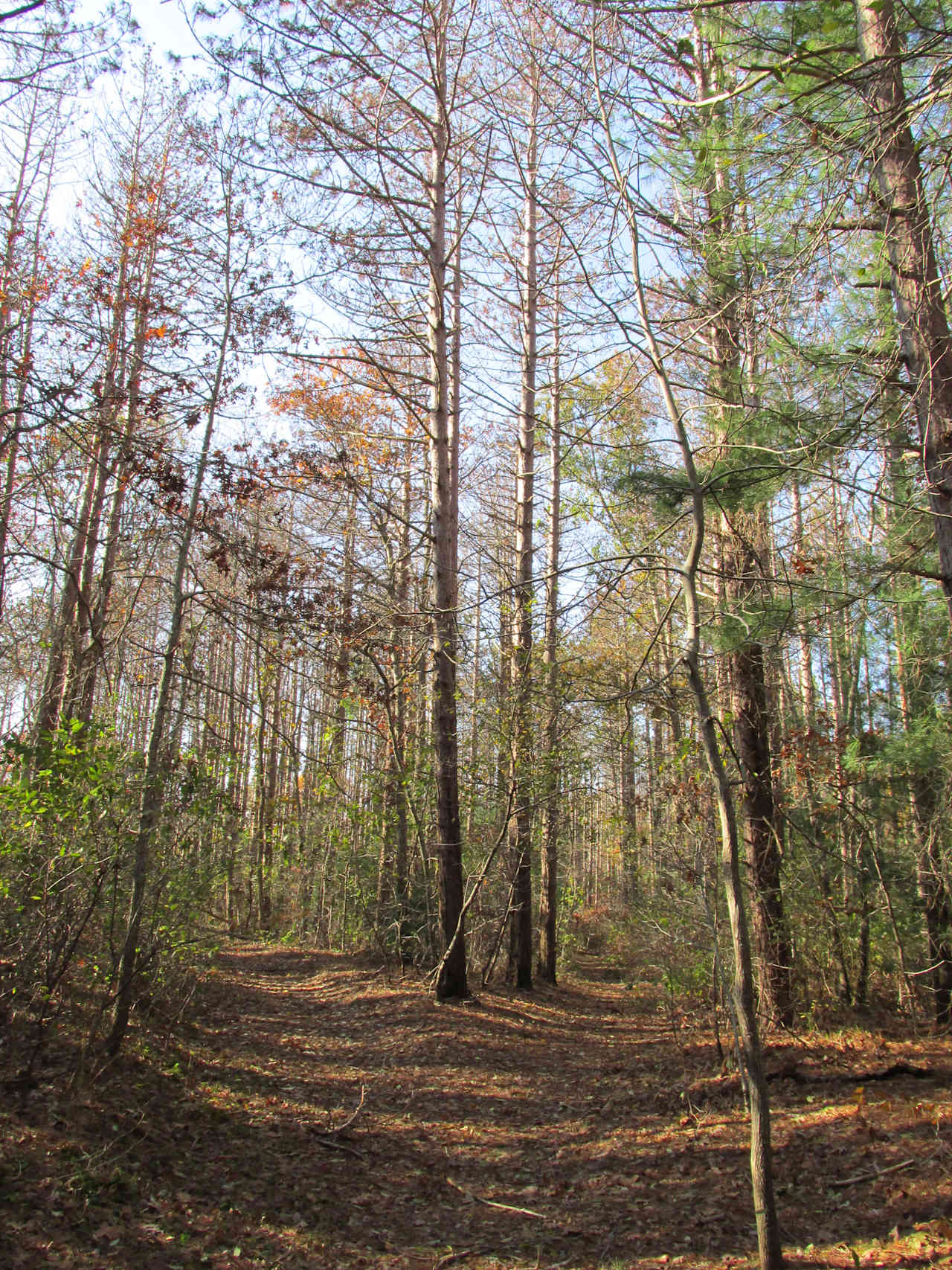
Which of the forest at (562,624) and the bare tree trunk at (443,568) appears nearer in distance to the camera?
the forest at (562,624)

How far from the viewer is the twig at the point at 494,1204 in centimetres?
496

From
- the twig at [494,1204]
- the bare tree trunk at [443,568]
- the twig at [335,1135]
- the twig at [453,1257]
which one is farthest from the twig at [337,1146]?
the bare tree trunk at [443,568]

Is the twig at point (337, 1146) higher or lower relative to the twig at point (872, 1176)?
lower

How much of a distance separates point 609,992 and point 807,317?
11787mm

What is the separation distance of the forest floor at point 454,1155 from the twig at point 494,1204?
1 cm

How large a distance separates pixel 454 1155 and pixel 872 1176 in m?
2.81

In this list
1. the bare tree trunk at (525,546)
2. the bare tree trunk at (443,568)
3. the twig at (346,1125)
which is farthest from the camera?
the bare tree trunk at (525,546)

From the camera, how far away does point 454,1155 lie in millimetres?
5863

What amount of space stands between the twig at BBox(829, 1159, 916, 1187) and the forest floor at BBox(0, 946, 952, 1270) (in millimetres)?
16

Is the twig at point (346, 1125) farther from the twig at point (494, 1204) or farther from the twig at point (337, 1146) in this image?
the twig at point (494, 1204)

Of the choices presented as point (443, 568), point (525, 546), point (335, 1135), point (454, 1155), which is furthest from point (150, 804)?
point (525, 546)

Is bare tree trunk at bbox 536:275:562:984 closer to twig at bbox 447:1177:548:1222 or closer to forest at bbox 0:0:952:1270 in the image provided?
forest at bbox 0:0:952:1270

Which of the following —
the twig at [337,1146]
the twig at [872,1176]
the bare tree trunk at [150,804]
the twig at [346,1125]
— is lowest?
the twig at [337,1146]

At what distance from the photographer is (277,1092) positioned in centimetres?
647
